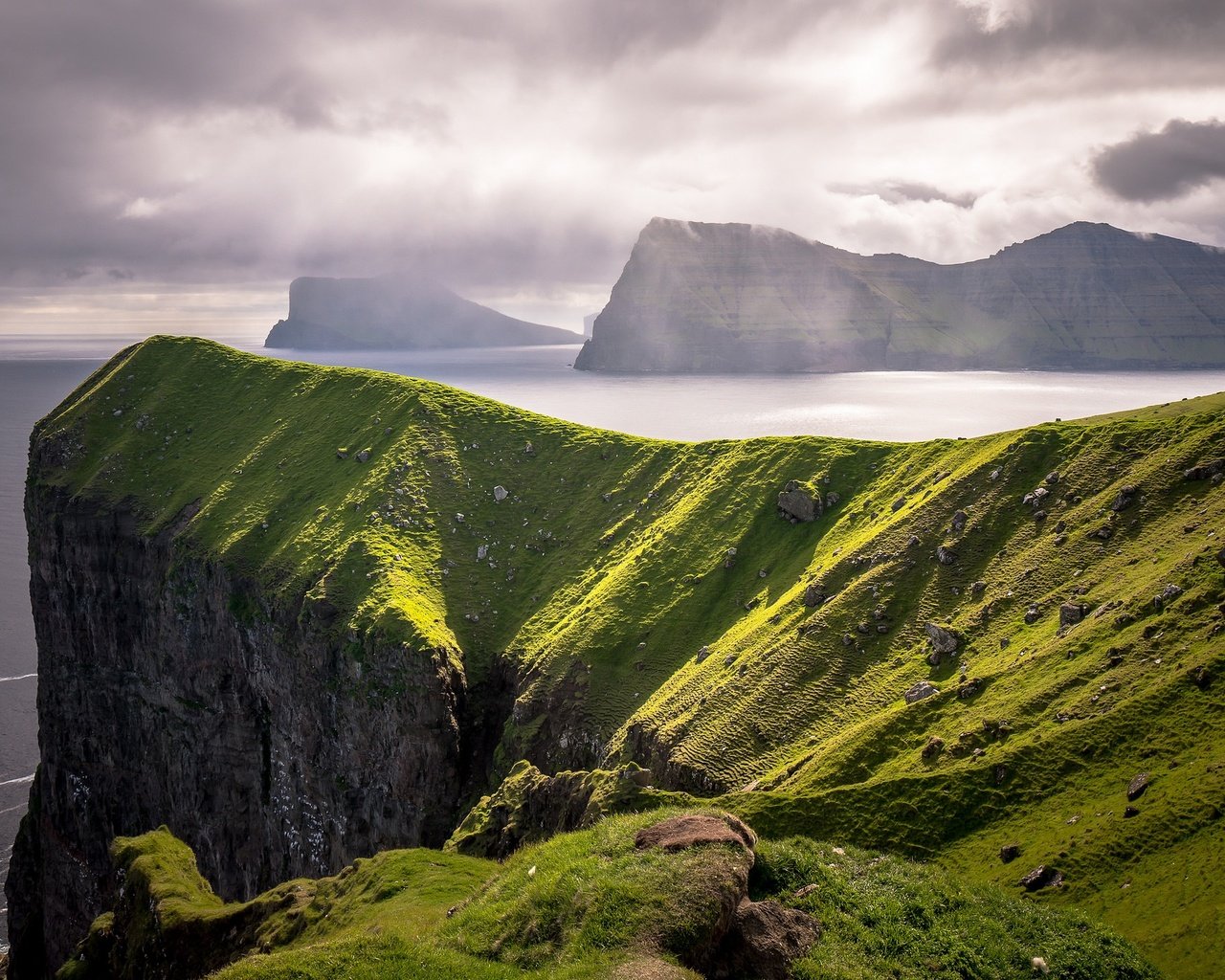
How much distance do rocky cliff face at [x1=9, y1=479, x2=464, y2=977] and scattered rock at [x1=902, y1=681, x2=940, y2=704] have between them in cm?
4013

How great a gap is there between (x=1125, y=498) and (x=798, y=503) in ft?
95.9

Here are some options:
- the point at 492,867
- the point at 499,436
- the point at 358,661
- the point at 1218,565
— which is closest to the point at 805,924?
the point at 492,867

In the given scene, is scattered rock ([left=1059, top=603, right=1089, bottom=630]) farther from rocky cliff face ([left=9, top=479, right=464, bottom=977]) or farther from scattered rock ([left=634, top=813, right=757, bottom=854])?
rocky cliff face ([left=9, top=479, right=464, bottom=977])

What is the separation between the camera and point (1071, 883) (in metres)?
31.4

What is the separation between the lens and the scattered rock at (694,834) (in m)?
31.0

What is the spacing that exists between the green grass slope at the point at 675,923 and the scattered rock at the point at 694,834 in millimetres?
368

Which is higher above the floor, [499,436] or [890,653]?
[499,436]

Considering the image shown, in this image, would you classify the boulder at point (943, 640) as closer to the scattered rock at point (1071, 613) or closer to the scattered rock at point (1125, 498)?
the scattered rock at point (1071, 613)

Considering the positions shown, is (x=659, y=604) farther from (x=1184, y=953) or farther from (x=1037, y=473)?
(x=1184, y=953)

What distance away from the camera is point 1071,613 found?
166 ft

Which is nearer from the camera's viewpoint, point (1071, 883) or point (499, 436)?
point (1071, 883)

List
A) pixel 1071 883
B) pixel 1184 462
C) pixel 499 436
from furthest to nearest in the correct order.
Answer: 1. pixel 499 436
2. pixel 1184 462
3. pixel 1071 883

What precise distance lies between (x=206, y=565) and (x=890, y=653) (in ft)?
252

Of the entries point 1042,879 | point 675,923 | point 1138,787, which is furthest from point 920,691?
point 675,923
